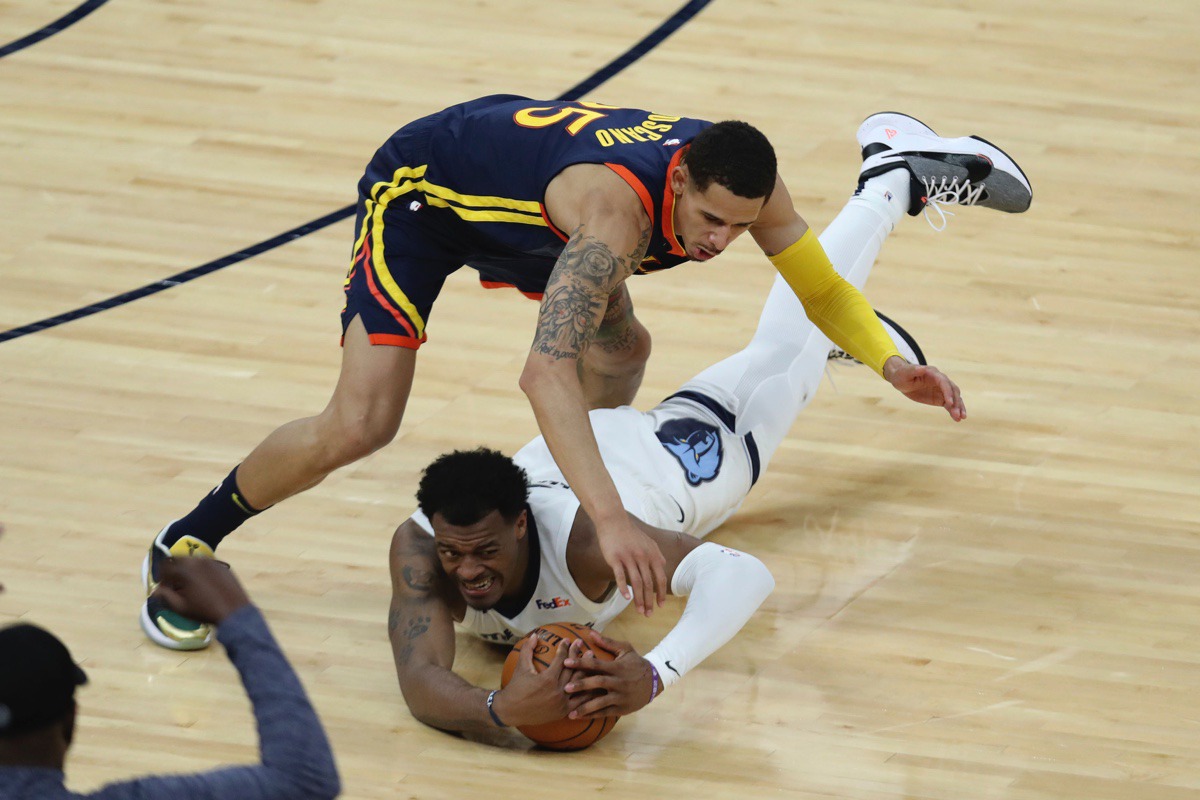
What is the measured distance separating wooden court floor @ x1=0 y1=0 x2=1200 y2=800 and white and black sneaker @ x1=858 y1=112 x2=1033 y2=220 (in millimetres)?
568

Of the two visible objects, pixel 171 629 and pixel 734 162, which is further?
pixel 171 629

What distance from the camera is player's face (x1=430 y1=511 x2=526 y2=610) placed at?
362 centimetres

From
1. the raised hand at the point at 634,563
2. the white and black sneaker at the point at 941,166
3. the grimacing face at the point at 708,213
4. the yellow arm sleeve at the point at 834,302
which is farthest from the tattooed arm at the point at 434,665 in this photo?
the white and black sneaker at the point at 941,166

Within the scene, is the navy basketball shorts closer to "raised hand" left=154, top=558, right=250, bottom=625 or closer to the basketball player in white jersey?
the basketball player in white jersey

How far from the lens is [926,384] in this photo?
409 centimetres

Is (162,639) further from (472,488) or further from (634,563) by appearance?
(634,563)

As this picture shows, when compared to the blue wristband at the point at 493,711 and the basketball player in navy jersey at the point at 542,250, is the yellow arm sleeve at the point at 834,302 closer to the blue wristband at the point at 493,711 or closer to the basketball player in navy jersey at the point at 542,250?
the basketball player in navy jersey at the point at 542,250

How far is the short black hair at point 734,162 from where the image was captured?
355 centimetres

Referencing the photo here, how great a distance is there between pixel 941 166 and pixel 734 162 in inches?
69.9

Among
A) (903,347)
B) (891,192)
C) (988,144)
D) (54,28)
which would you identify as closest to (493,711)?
(903,347)

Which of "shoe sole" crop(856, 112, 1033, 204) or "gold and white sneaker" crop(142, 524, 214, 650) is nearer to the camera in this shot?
"gold and white sneaker" crop(142, 524, 214, 650)

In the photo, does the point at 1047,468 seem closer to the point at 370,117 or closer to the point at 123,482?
the point at 123,482

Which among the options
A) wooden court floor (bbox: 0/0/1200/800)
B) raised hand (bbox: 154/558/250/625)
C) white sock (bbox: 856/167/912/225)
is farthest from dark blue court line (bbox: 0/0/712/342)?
raised hand (bbox: 154/558/250/625)

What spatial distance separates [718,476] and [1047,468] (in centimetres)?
115
